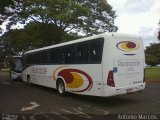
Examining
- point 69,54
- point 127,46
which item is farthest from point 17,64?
point 127,46

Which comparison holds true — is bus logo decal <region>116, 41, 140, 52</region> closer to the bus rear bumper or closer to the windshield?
the bus rear bumper

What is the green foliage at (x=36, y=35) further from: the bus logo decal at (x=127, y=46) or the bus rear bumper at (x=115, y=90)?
the bus rear bumper at (x=115, y=90)

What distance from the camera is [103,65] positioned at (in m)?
13.6

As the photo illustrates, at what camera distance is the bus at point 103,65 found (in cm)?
1350

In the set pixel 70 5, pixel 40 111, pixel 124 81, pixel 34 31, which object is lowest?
pixel 40 111

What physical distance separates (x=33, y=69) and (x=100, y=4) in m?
23.7

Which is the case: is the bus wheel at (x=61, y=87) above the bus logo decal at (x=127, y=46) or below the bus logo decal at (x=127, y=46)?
below

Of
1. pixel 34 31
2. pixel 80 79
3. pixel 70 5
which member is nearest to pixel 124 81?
pixel 80 79

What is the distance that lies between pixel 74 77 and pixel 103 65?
2.99 meters

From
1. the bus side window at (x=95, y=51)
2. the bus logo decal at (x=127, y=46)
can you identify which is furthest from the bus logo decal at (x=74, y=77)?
the bus logo decal at (x=127, y=46)

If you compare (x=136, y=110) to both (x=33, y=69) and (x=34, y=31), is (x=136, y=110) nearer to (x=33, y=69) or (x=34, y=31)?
(x=33, y=69)

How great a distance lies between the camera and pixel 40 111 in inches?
497

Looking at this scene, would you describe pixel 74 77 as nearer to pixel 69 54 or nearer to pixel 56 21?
pixel 69 54

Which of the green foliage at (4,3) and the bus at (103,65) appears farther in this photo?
the green foliage at (4,3)
